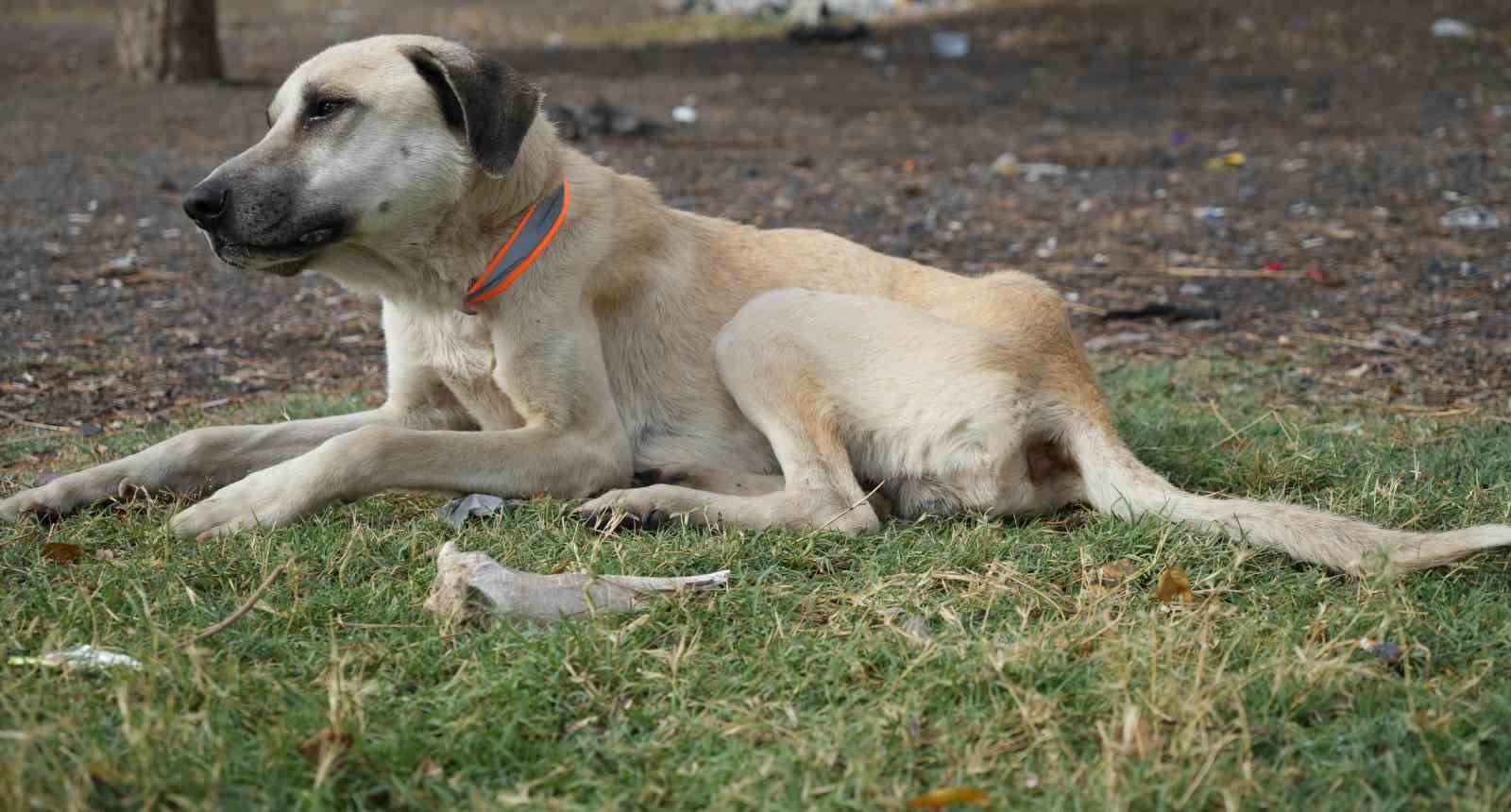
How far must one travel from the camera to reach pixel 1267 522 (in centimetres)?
331

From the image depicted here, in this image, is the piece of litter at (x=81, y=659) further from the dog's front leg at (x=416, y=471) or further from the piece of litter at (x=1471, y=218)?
the piece of litter at (x=1471, y=218)

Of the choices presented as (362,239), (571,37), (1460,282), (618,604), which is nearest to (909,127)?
(1460,282)

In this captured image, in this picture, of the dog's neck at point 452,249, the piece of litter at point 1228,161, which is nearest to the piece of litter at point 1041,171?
the piece of litter at point 1228,161

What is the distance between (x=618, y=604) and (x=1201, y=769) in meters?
1.27

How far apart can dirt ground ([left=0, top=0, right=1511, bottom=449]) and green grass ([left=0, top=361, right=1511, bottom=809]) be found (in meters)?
2.19

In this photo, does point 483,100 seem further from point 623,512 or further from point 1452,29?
point 1452,29

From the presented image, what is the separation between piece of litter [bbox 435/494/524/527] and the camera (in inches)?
142

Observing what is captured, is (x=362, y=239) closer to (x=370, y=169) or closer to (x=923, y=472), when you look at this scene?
(x=370, y=169)

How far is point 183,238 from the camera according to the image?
24.6ft

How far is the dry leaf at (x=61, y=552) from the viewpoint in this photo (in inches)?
126

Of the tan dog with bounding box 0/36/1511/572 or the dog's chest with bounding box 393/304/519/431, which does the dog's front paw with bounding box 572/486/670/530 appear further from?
the dog's chest with bounding box 393/304/519/431

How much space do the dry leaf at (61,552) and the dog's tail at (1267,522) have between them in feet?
8.74

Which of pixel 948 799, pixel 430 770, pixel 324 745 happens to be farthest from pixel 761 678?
pixel 324 745

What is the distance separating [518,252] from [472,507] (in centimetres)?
79
